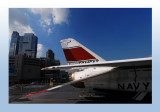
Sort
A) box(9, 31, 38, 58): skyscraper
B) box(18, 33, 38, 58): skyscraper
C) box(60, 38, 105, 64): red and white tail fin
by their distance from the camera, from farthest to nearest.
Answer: box(18, 33, 38, 58): skyscraper
box(9, 31, 38, 58): skyscraper
box(60, 38, 105, 64): red and white tail fin

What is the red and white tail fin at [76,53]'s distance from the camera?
6441mm

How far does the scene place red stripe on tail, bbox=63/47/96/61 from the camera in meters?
6.52

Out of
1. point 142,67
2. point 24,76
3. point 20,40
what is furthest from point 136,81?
point 20,40

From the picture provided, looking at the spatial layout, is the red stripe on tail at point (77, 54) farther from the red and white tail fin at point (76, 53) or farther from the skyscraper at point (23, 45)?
the skyscraper at point (23, 45)

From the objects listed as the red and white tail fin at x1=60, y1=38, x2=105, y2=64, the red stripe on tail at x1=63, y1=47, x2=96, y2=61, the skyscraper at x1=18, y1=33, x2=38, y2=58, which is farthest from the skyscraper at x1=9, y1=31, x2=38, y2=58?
the red stripe on tail at x1=63, y1=47, x2=96, y2=61

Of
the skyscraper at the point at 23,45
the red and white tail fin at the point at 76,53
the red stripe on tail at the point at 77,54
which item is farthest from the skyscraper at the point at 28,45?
the red stripe on tail at the point at 77,54

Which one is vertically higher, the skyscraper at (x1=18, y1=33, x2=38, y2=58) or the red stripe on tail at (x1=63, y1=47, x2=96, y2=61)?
the skyscraper at (x1=18, y1=33, x2=38, y2=58)

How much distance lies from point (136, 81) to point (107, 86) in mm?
1598

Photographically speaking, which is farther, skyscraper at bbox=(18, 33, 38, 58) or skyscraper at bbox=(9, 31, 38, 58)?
skyscraper at bbox=(18, 33, 38, 58)

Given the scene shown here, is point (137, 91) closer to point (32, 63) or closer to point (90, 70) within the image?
point (90, 70)

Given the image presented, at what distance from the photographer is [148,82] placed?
473 centimetres

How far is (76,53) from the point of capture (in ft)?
22.0

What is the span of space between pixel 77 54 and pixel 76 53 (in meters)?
0.11

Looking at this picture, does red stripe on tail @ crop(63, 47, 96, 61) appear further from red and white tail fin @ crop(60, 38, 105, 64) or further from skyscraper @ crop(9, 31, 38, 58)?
skyscraper @ crop(9, 31, 38, 58)
